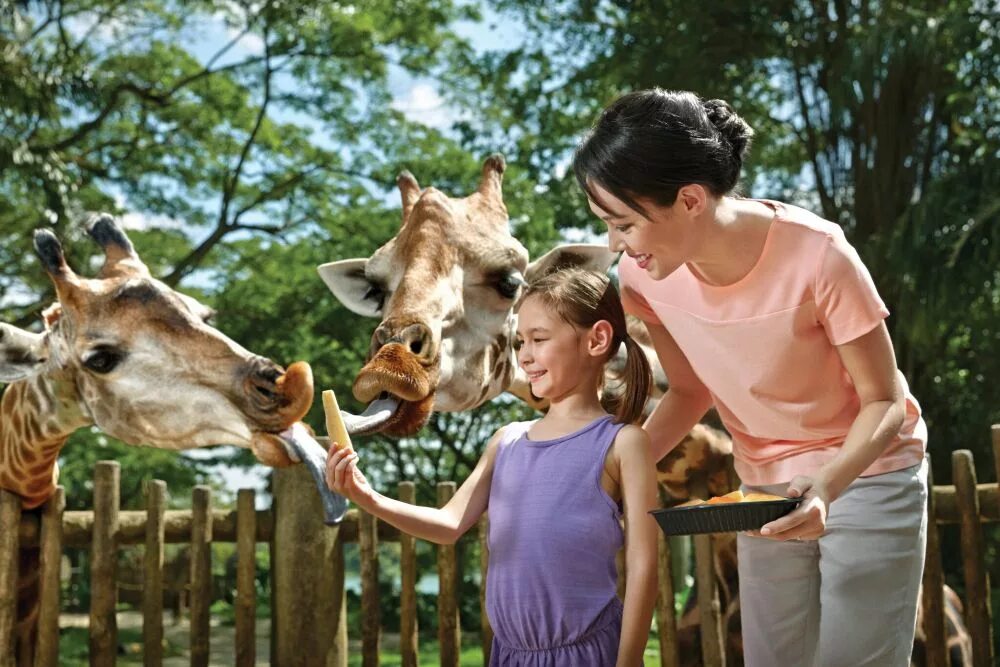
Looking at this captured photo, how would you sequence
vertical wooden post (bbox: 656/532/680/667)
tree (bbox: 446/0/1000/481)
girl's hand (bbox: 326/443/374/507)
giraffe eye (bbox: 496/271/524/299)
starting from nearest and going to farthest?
girl's hand (bbox: 326/443/374/507), giraffe eye (bbox: 496/271/524/299), vertical wooden post (bbox: 656/532/680/667), tree (bbox: 446/0/1000/481)

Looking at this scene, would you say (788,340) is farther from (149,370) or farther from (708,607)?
(708,607)

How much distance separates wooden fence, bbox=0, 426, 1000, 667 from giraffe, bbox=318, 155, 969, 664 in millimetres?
707

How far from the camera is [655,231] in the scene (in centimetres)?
241

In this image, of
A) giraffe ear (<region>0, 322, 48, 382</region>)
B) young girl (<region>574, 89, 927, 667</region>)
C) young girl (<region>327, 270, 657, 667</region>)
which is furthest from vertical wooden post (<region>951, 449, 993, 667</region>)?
giraffe ear (<region>0, 322, 48, 382</region>)

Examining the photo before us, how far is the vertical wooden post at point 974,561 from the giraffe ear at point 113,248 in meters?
3.59

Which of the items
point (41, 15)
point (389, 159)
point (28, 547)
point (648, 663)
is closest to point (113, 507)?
point (28, 547)

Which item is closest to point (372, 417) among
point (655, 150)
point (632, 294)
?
point (632, 294)

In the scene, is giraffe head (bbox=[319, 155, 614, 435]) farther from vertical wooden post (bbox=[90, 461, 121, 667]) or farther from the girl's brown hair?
vertical wooden post (bbox=[90, 461, 121, 667])

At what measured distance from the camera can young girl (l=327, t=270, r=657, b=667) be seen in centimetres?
249

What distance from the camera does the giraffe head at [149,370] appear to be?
368 cm

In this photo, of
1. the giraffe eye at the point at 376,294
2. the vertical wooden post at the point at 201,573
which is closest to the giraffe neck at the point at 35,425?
the vertical wooden post at the point at 201,573

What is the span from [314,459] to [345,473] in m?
1.29

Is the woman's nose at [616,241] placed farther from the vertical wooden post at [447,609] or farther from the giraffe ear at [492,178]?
→ the vertical wooden post at [447,609]

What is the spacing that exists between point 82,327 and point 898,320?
10.3 metres
